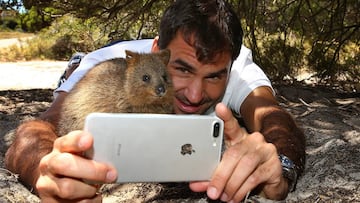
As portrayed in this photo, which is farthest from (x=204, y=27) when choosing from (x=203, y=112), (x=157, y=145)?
(x=157, y=145)

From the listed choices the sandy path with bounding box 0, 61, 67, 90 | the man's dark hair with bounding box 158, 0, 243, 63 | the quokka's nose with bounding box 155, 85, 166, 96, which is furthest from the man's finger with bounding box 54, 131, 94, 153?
the sandy path with bounding box 0, 61, 67, 90

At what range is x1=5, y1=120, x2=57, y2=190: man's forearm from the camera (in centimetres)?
225

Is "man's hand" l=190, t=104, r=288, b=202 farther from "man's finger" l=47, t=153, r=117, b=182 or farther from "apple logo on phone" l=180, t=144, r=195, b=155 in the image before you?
"man's finger" l=47, t=153, r=117, b=182

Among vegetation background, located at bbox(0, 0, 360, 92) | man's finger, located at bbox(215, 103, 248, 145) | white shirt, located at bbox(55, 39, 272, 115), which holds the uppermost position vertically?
man's finger, located at bbox(215, 103, 248, 145)

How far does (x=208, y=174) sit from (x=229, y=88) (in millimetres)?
1635

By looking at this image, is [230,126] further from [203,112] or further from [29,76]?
[29,76]

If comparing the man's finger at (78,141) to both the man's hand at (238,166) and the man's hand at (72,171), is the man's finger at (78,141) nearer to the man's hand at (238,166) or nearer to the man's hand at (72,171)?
the man's hand at (72,171)

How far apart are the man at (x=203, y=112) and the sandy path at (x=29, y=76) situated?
622cm

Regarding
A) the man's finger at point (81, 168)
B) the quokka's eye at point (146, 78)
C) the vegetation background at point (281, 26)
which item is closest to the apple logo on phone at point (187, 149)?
the man's finger at point (81, 168)

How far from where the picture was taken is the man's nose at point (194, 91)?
277cm

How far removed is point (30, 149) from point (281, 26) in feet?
16.7

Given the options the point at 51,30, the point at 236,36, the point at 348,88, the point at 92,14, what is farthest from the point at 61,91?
the point at 51,30

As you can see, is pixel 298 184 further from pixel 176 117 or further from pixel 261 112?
pixel 176 117

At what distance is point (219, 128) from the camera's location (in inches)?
67.1
